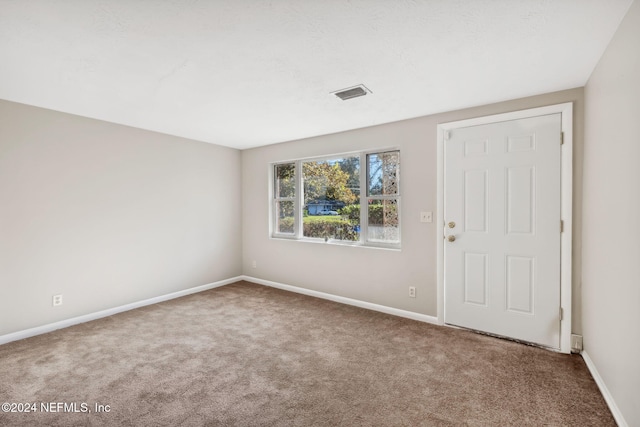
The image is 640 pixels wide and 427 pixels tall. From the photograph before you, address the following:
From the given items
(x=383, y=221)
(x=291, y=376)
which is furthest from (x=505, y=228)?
(x=291, y=376)

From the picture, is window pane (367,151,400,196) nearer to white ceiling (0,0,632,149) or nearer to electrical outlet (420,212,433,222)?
electrical outlet (420,212,433,222)

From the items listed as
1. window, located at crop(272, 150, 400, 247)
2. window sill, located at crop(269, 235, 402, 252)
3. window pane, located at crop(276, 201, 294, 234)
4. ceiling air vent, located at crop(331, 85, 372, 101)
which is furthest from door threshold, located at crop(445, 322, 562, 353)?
window pane, located at crop(276, 201, 294, 234)

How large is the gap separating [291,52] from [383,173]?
213 cm

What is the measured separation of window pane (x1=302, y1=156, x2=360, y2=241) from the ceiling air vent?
133 cm

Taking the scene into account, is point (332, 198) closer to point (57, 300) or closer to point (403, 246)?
point (403, 246)

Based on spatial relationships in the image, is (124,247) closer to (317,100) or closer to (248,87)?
(248,87)

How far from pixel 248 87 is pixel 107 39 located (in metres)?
1.00

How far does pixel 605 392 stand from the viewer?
6.33 ft

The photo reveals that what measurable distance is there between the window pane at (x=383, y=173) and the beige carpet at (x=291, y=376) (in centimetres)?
161

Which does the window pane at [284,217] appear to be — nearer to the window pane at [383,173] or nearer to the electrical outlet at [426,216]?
the window pane at [383,173]

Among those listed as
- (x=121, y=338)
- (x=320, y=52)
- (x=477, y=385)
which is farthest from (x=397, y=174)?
(x=121, y=338)

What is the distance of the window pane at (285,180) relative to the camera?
468cm

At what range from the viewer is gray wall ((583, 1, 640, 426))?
155cm

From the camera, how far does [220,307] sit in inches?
150
